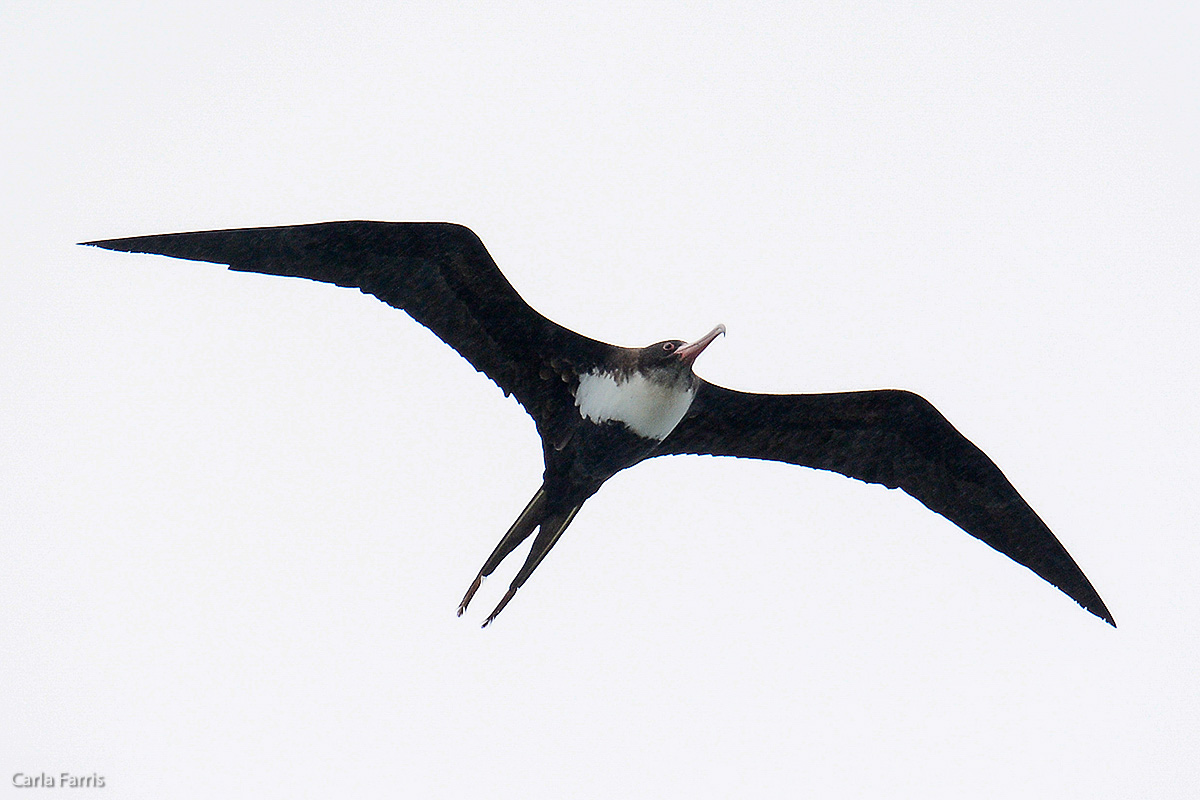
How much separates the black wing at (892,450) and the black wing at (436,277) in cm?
80

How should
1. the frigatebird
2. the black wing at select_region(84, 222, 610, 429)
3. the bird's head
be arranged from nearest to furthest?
1. the black wing at select_region(84, 222, 610, 429)
2. the frigatebird
3. the bird's head

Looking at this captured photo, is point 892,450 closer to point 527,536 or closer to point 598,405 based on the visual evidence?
point 598,405

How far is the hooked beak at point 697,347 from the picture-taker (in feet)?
22.7

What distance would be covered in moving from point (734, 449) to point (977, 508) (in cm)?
138

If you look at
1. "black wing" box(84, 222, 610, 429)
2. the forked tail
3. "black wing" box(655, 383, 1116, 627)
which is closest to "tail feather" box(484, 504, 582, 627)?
the forked tail

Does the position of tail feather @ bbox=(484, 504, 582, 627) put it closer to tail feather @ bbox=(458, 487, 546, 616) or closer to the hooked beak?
tail feather @ bbox=(458, 487, 546, 616)

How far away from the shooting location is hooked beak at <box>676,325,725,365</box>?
6930 millimetres

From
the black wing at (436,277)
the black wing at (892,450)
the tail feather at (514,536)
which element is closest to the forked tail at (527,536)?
the tail feather at (514,536)

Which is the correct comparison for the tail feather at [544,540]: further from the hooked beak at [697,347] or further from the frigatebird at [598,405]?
the hooked beak at [697,347]

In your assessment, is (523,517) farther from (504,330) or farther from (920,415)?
(920,415)

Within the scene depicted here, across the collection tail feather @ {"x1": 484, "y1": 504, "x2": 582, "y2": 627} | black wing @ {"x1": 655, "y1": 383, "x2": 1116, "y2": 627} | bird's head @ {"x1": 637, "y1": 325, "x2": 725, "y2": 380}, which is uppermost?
bird's head @ {"x1": 637, "y1": 325, "x2": 725, "y2": 380}

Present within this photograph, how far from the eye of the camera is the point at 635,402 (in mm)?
7105

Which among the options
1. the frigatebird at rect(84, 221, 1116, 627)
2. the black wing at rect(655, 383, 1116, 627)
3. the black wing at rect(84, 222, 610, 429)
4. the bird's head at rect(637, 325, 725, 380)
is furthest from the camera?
the black wing at rect(655, 383, 1116, 627)

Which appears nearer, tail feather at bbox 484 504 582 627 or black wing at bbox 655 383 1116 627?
tail feather at bbox 484 504 582 627
